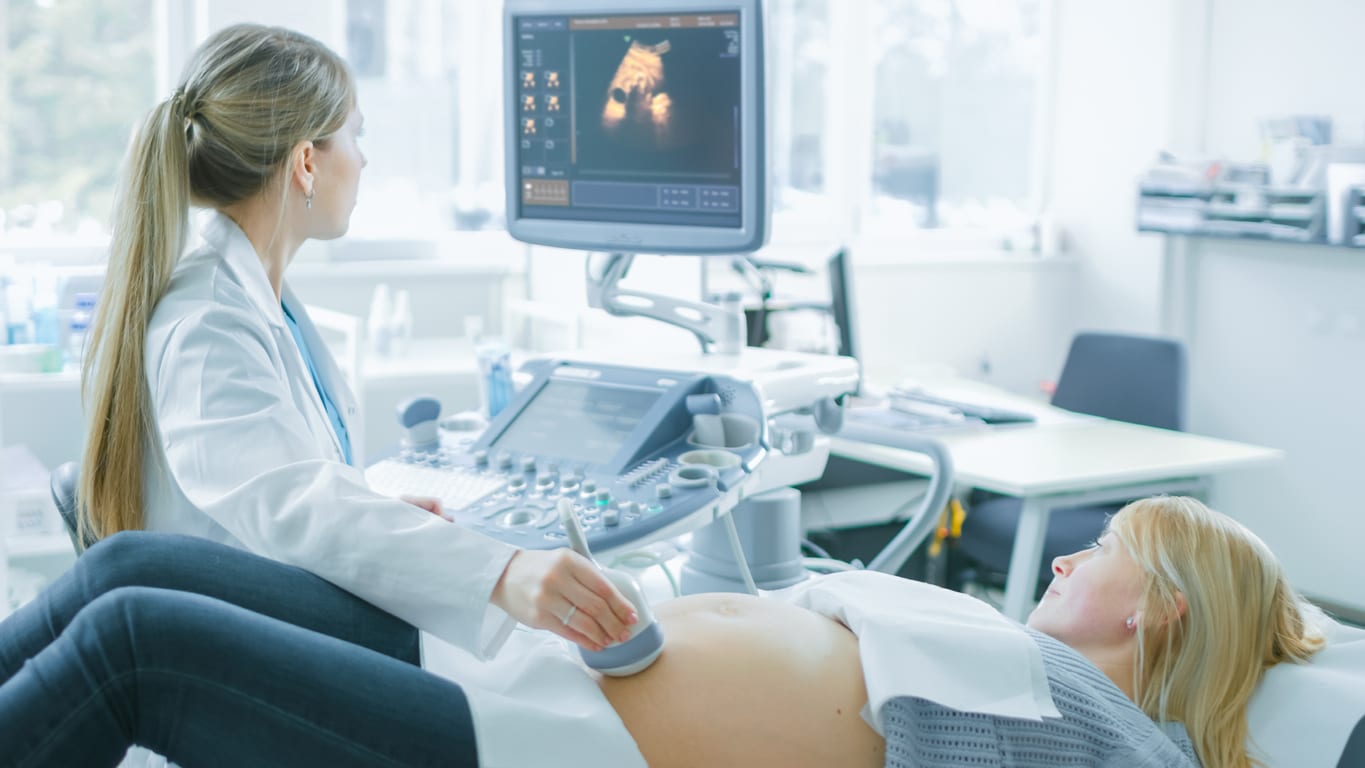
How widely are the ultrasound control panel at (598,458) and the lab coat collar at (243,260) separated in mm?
345

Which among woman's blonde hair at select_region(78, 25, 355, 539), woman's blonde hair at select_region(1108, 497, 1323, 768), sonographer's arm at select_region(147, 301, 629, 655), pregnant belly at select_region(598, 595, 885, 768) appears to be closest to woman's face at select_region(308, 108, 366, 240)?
woman's blonde hair at select_region(78, 25, 355, 539)

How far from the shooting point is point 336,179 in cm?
158

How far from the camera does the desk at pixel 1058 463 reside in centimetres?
252

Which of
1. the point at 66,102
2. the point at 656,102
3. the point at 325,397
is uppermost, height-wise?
the point at 66,102

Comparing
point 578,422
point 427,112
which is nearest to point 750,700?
point 578,422

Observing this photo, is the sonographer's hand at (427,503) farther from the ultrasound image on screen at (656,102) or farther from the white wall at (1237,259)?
the white wall at (1237,259)

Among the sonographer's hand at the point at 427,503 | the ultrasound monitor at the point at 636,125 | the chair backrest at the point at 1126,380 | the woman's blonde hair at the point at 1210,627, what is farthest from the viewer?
the chair backrest at the point at 1126,380

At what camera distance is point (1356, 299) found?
145 inches

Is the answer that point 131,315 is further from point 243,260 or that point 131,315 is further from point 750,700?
point 750,700

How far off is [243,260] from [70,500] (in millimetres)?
327

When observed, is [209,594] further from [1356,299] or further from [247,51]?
[1356,299]

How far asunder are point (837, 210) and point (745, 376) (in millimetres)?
2552

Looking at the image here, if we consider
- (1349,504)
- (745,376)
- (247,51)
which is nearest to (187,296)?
(247,51)

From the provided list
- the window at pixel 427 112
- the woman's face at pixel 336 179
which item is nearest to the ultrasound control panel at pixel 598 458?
the woman's face at pixel 336 179
